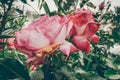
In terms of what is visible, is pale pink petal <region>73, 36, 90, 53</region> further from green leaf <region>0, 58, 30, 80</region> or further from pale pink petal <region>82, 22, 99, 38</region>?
green leaf <region>0, 58, 30, 80</region>

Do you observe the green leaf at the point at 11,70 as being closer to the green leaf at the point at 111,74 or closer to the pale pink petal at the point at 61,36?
the pale pink petal at the point at 61,36

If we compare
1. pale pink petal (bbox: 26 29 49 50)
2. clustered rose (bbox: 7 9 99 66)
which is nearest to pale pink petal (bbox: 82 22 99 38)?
clustered rose (bbox: 7 9 99 66)

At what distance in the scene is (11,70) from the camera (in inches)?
23.0

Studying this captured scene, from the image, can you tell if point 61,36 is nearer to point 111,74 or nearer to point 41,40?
point 41,40

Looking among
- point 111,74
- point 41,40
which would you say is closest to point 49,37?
point 41,40

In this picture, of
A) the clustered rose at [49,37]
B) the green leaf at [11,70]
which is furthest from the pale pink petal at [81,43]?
the green leaf at [11,70]

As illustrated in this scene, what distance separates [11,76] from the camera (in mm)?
589

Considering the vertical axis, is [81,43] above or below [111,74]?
above

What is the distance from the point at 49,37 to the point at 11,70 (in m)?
0.11

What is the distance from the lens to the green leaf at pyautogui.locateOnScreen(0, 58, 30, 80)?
0.58m

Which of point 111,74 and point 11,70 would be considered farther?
point 111,74

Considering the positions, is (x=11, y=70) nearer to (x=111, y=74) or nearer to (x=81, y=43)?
(x=81, y=43)

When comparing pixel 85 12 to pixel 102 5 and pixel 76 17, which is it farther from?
pixel 102 5

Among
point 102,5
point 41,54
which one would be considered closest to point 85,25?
point 41,54
